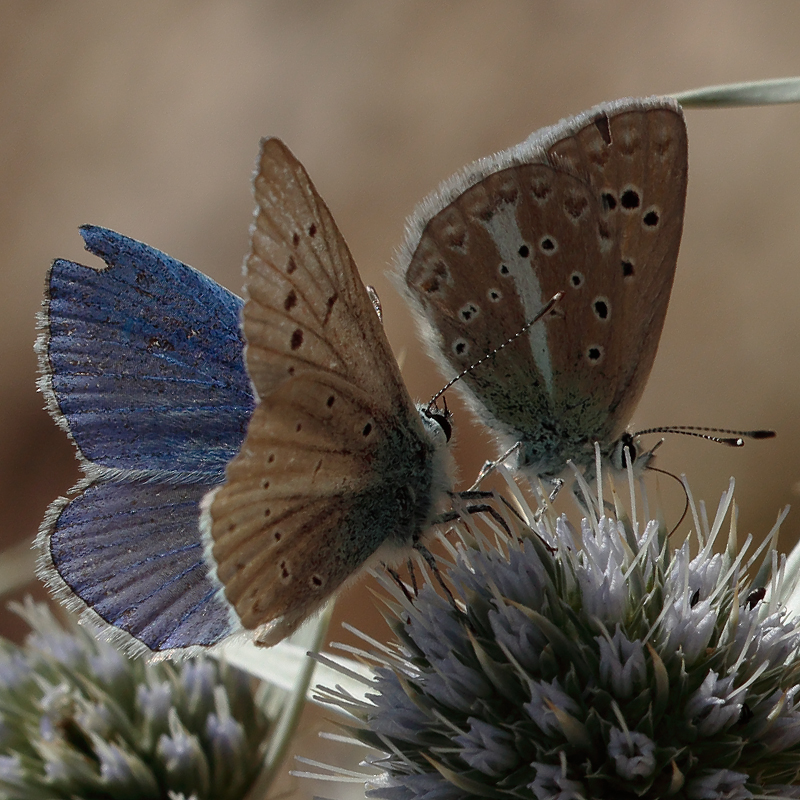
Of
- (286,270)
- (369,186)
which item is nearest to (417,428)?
(286,270)

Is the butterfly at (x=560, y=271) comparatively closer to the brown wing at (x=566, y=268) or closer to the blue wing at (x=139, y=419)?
the brown wing at (x=566, y=268)

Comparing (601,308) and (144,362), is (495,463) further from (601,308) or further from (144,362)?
(144,362)

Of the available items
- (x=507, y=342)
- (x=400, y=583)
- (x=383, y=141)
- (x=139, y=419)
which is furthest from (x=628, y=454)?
(x=383, y=141)

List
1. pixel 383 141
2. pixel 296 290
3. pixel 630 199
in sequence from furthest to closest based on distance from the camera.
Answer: pixel 383 141 < pixel 630 199 < pixel 296 290

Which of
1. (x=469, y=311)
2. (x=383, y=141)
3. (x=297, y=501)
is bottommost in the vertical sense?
(x=297, y=501)

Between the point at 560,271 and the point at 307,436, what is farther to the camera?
the point at 560,271

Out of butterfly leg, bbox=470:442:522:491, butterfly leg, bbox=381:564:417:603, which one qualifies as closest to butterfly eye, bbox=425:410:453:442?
butterfly leg, bbox=470:442:522:491
